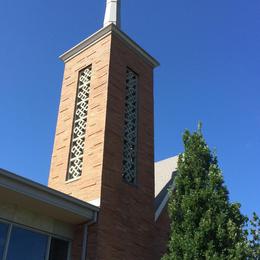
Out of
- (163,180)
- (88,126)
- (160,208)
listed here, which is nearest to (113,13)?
(88,126)

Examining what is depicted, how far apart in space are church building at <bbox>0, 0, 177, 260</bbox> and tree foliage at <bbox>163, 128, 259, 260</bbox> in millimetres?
1617

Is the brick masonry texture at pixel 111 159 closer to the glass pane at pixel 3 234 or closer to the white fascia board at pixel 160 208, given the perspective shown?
the white fascia board at pixel 160 208

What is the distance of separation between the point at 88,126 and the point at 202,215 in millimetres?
4603

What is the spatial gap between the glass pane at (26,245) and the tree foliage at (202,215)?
3.04m

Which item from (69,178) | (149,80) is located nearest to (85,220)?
(69,178)

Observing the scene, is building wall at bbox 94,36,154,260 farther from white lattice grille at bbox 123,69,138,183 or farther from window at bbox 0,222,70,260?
window at bbox 0,222,70,260

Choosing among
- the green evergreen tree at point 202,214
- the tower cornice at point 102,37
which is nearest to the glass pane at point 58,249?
the green evergreen tree at point 202,214

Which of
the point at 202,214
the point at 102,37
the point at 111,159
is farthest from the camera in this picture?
the point at 102,37

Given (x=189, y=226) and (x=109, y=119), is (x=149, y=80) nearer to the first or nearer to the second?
(x=109, y=119)

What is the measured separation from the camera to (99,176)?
10.9 meters

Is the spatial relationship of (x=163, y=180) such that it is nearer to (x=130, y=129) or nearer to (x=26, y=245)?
(x=130, y=129)

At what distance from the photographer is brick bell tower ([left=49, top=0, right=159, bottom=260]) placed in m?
10.8

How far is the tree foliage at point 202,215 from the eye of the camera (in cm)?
912

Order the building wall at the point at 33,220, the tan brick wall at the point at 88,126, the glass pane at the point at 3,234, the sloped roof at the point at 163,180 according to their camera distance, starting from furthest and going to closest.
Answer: the sloped roof at the point at 163,180, the tan brick wall at the point at 88,126, the building wall at the point at 33,220, the glass pane at the point at 3,234
